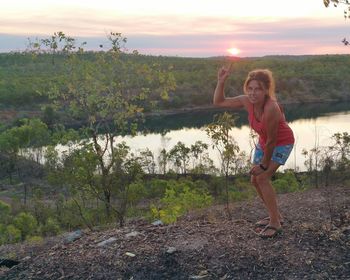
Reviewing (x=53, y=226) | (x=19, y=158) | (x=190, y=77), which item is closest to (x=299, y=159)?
(x=19, y=158)

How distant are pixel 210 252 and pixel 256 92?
1409 mm

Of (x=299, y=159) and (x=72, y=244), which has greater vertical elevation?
(x=72, y=244)

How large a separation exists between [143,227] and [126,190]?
2.43 m

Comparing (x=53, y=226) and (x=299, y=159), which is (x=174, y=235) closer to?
(x=53, y=226)

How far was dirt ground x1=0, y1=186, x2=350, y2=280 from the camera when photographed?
4.03 m

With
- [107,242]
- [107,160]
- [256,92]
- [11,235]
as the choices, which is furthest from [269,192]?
[11,235]

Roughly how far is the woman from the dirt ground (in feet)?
0.94

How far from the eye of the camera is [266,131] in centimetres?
412

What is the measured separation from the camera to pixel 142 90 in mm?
9555

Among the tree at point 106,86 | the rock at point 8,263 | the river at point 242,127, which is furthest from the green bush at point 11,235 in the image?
the river at point 242,127

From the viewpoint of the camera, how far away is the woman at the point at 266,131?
410cm

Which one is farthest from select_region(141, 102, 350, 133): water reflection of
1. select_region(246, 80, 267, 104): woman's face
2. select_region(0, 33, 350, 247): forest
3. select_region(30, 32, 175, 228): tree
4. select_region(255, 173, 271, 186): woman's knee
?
select_region(246, 80, 267, 104): woman's face

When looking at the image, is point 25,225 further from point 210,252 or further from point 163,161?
point 163,161

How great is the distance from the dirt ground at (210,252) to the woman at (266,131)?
0.29 m
